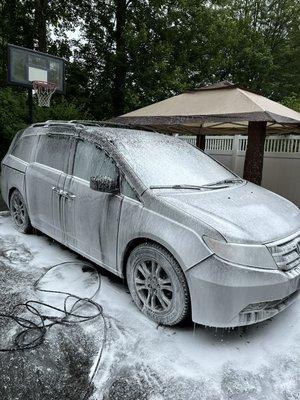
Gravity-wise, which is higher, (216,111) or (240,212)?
(216,111)

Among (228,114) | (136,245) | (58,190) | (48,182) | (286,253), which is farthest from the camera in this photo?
(228,114)

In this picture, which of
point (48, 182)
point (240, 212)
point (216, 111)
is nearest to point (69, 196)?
point (48, 182)

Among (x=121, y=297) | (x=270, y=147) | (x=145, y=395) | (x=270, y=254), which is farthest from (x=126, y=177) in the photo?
(x=270, y=147)

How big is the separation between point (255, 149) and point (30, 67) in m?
4.78

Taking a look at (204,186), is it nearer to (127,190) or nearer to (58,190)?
(127,190)

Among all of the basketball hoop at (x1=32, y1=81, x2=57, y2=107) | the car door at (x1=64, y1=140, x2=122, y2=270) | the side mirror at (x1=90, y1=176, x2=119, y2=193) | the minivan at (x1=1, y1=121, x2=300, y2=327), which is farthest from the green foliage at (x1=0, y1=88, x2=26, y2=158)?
the side mirror at (x1=90, y1=176, x2=119, y2=193)

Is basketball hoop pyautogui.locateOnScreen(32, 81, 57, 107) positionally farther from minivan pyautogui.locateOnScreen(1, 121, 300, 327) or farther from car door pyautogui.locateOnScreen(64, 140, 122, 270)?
car door pyautogui.locateOnScreen(64, 140, 122, 270)

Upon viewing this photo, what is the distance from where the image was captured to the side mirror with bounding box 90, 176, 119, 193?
Answer: 3.12m

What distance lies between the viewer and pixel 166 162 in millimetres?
3531

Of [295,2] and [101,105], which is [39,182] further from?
[295,2]

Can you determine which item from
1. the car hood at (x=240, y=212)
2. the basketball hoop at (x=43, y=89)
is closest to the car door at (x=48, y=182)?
the car hood at (x=240, y=212)

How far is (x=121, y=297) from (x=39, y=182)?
6.15 feet

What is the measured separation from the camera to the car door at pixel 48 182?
3955 mm

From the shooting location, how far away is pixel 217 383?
89.0 inches
